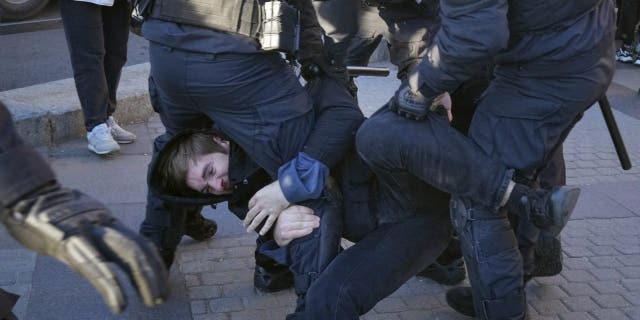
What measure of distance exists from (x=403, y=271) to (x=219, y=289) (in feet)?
3.03

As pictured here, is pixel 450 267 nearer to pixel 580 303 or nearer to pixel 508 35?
pixel 580 303

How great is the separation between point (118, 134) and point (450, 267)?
2298 millimetres

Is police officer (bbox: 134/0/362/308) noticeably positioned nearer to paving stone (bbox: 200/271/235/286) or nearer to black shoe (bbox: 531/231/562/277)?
paving stone (bbox: 200/271/235/286)

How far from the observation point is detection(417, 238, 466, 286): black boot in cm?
343

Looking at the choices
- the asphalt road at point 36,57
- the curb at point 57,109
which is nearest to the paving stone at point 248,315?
the curb at point 57,109

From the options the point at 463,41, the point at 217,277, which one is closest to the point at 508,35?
the point at 463,41

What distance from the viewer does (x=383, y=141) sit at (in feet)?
8.93

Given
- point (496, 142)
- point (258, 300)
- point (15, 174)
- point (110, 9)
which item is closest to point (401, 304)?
point (258, 300)

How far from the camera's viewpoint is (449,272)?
3426 millimetres

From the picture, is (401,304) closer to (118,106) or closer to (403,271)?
(403,271)

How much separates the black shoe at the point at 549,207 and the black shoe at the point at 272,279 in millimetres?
1000

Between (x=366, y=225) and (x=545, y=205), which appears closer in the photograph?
(x=545, y=205)

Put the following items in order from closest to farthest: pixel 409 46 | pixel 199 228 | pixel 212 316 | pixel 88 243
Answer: pixel 88 243, pixel 212 316, pixel 199 228, pixel 409 46

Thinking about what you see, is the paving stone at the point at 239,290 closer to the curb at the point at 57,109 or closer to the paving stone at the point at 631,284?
the paving stone at the point at 631,284
